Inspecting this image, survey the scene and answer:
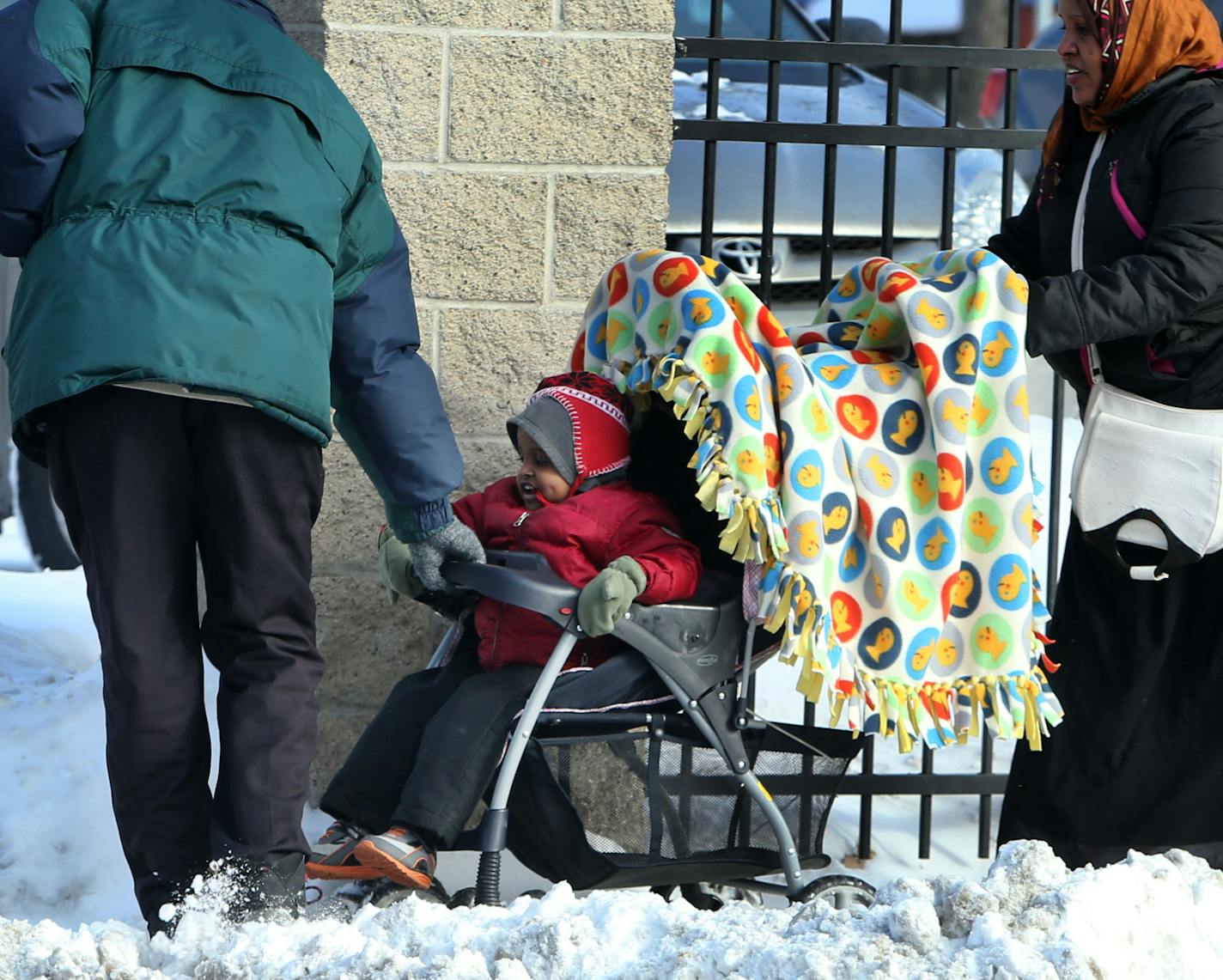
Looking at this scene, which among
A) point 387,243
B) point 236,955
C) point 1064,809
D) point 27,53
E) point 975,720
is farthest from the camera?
point 1064,809

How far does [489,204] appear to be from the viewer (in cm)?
363

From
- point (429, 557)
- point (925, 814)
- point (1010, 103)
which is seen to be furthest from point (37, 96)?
point (925, 814)

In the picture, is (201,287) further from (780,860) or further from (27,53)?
(780,860)

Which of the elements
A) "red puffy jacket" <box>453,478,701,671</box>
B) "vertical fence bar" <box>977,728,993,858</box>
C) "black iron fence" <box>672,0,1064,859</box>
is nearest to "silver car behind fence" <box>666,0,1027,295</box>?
"black iron fence" <box>672,0,1064,859</box>

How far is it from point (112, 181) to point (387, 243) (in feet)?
1.75

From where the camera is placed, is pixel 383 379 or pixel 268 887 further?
pixel 383 379

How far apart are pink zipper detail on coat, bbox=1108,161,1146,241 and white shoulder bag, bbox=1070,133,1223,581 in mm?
114

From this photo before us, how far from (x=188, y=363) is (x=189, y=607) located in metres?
0.45

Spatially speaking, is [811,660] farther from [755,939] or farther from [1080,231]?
[1080,231]

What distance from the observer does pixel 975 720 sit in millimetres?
2861

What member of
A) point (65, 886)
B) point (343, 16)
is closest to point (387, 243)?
point (343, 16)

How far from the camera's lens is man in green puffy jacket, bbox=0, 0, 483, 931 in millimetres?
2270

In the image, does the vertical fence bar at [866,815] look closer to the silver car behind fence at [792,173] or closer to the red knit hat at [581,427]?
the red knit hat at [581,427]

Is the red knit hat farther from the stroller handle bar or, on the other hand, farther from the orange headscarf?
the orange headscarf
